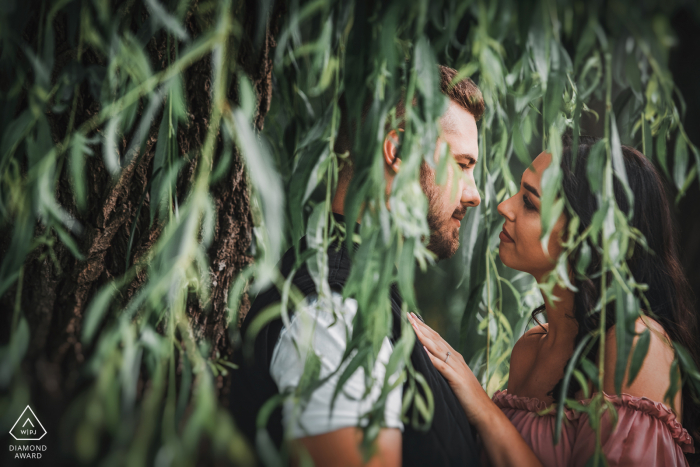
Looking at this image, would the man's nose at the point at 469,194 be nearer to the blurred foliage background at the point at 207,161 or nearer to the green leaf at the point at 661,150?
the blurred foliage background at the point at 207,161

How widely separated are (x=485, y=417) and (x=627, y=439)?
21cm

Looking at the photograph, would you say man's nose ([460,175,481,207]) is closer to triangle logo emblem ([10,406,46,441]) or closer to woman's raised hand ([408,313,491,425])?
woman's raised hand ([408,313,491,425])

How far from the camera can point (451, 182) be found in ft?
2.85

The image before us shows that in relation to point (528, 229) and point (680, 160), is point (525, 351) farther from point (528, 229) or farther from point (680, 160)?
point (680, 160)

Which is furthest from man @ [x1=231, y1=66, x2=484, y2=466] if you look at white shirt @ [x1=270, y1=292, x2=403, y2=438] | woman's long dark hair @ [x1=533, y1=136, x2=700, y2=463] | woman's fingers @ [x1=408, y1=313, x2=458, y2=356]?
woman's long dark hair @ [x1=533, y1=136, x2=700, y2=463]

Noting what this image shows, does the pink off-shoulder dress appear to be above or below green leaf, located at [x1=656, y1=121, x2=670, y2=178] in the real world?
below

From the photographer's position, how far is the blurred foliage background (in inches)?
17.5

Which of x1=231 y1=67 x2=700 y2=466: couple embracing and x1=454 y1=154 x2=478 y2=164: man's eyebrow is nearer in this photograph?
x1=231 y1=67 x2=700 y2=466: couple embracing

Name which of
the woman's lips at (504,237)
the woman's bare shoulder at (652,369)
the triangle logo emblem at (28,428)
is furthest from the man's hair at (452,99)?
the triangle logo emblem at (28,428)

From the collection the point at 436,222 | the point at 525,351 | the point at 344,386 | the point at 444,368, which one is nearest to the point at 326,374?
the point at 344,386

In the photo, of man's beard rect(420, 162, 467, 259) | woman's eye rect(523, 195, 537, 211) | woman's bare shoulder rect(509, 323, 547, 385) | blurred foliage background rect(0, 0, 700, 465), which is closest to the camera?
blurred foliage background rect(0, 0, 700, 465)

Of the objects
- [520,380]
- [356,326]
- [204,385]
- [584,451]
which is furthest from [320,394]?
[520,380]

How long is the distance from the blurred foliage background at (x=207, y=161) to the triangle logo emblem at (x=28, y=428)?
13 millimetres

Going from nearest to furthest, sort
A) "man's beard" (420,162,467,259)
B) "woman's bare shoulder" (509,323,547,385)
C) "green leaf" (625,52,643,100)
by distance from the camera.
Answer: "green leaf" (625,52,643,100), "man's beard" (420,162,467,259), "woman's bare shoulder" (509,323,547,385)
